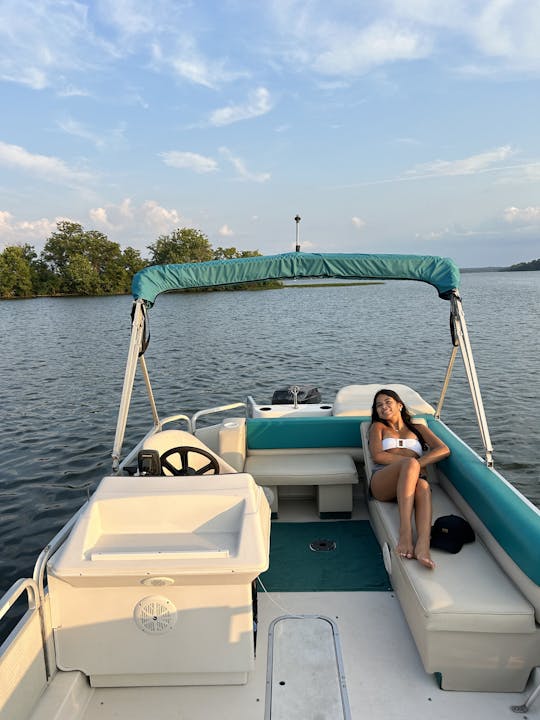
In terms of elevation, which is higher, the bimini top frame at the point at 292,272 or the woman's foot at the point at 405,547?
the bimini top frame at the point at 292,272

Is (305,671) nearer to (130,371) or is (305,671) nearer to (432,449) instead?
(432,449)

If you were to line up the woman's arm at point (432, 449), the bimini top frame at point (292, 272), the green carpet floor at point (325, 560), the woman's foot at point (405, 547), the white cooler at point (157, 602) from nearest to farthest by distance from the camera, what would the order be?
the white cooler at point (157, 602) < the woman's foot at point (405, 547) < the green carpet floor at point (325, 560) < the woman's arm at point (432, 449) < the bimini top frame at point (292, 272)

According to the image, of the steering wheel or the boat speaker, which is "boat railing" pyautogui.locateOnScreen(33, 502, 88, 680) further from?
the steering wheel

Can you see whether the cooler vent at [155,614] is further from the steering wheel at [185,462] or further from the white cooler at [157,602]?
the steering wheel at [185,462]

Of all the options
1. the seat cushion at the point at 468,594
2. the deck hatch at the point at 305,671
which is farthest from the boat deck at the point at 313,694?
the seat cushion at the point at 468,594

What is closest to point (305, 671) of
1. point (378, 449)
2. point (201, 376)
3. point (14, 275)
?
point (378, 449)

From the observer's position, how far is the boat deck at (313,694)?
93.5 inches

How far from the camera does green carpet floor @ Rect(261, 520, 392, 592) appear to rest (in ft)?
11.1

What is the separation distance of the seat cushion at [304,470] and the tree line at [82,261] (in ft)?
165

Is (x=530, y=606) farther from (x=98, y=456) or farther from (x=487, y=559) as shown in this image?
(x=98, y=456)

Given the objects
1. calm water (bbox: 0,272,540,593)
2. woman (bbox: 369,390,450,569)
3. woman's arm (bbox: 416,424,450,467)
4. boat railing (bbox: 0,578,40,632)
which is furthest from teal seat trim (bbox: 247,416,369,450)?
calm water (bbox: 0,272,540,593)

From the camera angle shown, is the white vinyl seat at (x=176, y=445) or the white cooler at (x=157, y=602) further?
the white vinyl seat at (x=176, y=445)

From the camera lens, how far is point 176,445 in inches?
145

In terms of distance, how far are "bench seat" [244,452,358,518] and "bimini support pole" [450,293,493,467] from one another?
1.06m
